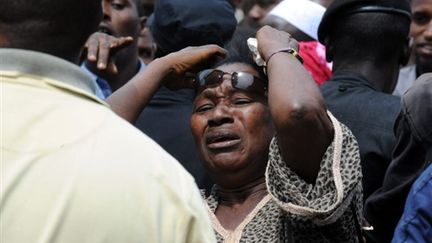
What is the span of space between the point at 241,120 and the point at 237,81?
0.14 metres

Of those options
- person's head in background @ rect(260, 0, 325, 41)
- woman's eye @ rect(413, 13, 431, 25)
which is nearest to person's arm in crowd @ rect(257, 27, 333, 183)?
person's head in background @ rect(260, 0, 325, 41)

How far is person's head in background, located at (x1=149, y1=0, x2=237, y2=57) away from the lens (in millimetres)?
5141

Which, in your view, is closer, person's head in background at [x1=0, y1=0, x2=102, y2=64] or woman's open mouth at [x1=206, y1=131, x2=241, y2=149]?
person's head in background at [x1=0, y1=0, x2=102, y2=64]

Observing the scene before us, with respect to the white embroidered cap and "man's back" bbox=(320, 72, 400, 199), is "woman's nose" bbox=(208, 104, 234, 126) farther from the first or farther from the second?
the white embroidered cap

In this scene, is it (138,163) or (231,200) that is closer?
(138,163)

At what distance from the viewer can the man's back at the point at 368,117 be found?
450 cm

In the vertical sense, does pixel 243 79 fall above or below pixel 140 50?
above

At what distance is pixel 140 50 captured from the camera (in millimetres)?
7824

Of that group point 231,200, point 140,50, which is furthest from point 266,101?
point 140,50

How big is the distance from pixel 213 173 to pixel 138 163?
A: 2.04m

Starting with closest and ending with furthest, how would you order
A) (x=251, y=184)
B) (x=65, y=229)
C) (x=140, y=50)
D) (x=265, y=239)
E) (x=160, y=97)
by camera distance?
(x=65, y=229), (x=265, y=239), (x=251, y=184), (x=160, y=97), (x=140, y=50)

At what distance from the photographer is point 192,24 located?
514 cm

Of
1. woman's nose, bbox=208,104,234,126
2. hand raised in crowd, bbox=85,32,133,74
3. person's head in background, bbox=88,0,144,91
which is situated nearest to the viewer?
woman's nose, bbox=208,104,234,126

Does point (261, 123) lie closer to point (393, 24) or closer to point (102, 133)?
point (393, 24)
